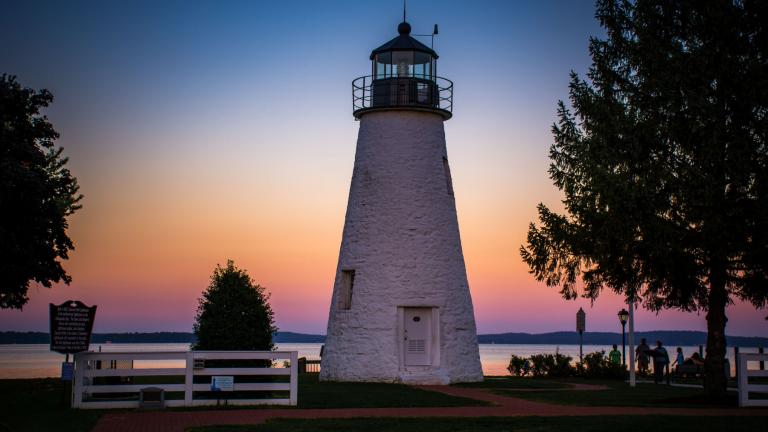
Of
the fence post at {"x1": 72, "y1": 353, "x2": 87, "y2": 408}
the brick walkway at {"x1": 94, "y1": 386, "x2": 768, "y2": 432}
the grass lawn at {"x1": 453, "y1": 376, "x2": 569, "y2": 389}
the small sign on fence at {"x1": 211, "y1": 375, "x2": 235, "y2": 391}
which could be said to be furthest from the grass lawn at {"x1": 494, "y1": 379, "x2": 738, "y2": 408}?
the fence post at {"x1": 72, "y1": 353, "x2": 87, "y2": 408}

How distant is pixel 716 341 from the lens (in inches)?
898

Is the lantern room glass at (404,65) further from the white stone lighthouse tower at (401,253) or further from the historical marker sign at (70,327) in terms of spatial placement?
the historical marker sign at (70,327)

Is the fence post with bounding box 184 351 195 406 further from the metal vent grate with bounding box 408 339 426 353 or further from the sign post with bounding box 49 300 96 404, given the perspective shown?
the metal vent grate with bounding box 408 339 426 353

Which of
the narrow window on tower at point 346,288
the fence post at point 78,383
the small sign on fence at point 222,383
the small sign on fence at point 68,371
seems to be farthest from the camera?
the narrow window on tower at point 346,288

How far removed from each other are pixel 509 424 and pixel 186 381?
7.10 metres

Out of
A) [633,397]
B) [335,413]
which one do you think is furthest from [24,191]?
[633,397]

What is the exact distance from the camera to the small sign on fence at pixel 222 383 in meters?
19.4

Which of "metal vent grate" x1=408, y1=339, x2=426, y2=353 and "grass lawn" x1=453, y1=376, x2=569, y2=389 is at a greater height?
"metal vent grate" x1=408, y1=339, x2=426, y2=353

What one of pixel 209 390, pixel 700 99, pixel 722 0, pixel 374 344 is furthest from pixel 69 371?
pixel 722 0

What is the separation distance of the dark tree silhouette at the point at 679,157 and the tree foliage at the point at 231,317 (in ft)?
29.0

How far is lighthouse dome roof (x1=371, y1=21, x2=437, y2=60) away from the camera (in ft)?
101

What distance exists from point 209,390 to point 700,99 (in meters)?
13.1

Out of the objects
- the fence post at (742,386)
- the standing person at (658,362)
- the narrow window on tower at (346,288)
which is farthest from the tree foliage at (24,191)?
the standing person at (658,362)

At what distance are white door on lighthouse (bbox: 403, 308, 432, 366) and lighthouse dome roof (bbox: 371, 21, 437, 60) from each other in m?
8.70
